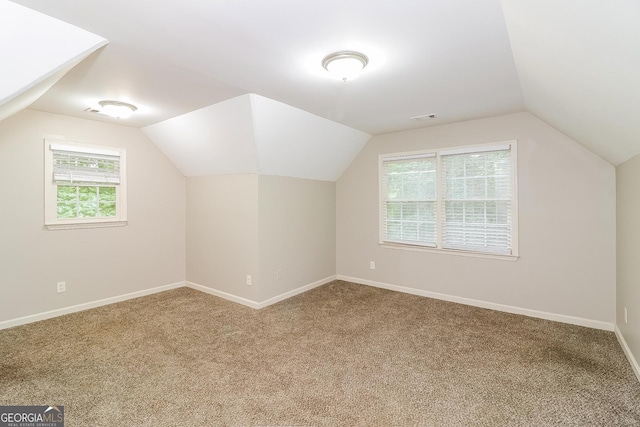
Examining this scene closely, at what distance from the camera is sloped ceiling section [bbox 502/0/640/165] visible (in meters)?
1.20

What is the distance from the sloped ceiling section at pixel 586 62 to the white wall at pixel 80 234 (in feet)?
14.6

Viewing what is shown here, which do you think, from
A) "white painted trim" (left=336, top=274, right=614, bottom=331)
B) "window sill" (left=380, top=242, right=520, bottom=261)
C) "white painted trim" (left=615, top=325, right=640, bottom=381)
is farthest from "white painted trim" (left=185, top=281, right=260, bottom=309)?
"white painted trim" (left=615, top=325, right=640, bottom=381)

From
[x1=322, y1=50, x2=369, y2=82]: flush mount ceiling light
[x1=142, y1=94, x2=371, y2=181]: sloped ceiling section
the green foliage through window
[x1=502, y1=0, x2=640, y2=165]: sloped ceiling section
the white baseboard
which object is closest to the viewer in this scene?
[x1=502, y1=0, x2=640, y2=165]: sloped ceiling section

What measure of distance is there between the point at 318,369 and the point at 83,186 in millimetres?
3631

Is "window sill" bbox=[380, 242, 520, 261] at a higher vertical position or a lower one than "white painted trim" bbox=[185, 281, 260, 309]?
higher

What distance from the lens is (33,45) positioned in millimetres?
1735

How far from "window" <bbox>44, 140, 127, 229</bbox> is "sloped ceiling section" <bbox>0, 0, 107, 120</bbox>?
201cm

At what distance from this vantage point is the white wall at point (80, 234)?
3215 millimetres

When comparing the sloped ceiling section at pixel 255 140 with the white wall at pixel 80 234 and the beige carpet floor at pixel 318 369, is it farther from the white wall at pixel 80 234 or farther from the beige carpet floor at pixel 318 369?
the beige carpet floor at pixel 318 369

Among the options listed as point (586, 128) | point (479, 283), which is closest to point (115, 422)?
point (479, 283)

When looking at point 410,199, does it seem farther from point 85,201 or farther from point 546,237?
point 85,201

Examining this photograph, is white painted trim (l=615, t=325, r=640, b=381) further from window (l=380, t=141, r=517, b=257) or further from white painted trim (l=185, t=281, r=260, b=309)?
white painted trim (l=185, t=281, r=260, b=309)

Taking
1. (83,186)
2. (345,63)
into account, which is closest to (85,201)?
(83,186)

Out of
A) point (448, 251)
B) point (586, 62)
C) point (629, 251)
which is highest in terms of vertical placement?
point (586, 62)
